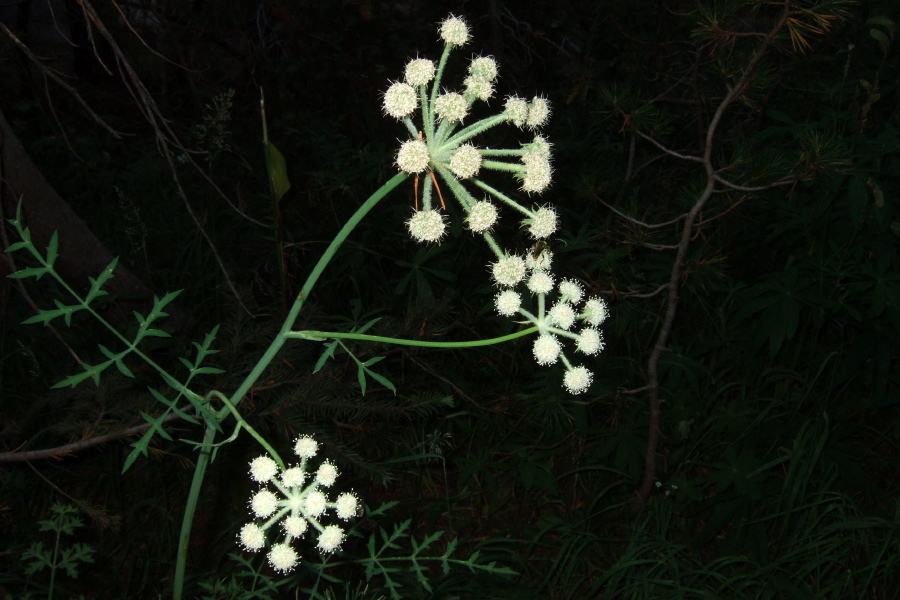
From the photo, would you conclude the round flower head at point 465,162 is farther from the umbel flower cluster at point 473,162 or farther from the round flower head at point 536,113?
the round flower head at point 536,113

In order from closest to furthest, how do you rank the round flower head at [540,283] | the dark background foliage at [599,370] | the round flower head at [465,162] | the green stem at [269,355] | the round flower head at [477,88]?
1. the green stem at [269,355]
2. the round flower head at [465,162]
3. the round flower head at [477,88]
4. the round flower head at [540,283]
5. the dark background foliage at [599,370]

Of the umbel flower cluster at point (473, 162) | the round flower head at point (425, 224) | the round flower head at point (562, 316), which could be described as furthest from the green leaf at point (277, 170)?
the round flower head at point (562, 316)

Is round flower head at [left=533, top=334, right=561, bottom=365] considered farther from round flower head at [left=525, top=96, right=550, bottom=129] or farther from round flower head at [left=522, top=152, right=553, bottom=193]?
round flower head at [left=525, top=96, right=550, bottom=129]

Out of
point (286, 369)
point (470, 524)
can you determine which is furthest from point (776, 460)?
point (286, 369)

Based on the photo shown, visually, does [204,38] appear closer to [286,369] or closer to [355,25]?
[355,25]

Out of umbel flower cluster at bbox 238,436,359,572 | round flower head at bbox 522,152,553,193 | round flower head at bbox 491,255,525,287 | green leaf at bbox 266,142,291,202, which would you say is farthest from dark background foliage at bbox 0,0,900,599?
round flower head at bbox 522,152,553,193

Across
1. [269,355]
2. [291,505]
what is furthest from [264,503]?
[269,355]
